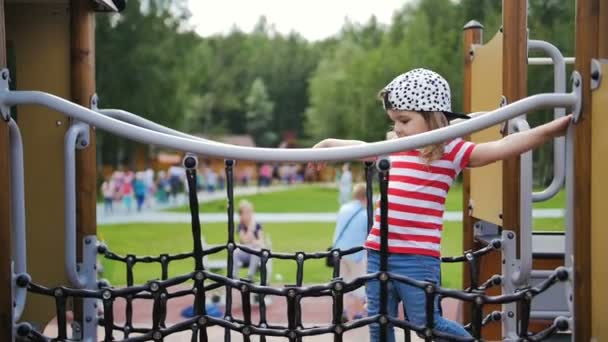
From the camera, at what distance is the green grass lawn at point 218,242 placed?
38.4ft

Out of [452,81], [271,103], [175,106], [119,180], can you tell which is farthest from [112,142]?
[271,103]

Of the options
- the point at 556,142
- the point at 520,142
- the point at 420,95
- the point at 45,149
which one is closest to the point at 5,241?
the point at 420,95

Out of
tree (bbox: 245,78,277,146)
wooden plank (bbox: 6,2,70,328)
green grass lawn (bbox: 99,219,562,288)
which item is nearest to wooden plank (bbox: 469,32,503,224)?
wooden plank (bbox: 6,2,70,328)

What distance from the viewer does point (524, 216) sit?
269cm

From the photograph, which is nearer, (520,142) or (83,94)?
(520,142)

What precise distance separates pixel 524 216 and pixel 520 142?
58 cm

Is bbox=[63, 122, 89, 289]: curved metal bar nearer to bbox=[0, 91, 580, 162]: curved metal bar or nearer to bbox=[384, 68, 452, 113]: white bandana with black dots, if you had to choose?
bbox=[0, 91, 580, 162]: curved metal bar

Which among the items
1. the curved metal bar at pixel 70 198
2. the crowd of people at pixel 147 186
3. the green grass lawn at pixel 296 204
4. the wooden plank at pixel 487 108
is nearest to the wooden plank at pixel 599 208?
the wooden plank at pixel 487 108

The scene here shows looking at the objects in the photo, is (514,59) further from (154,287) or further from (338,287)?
(154,287)

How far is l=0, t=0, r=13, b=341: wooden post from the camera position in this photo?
2184mm

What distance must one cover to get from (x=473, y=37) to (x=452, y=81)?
24.1 meters

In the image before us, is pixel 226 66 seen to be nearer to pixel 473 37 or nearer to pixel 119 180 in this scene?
pixel 119 180

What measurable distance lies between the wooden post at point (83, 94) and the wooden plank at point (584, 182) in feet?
5.48

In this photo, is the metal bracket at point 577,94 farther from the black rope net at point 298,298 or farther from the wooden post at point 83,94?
the wooden post at point 83,94
